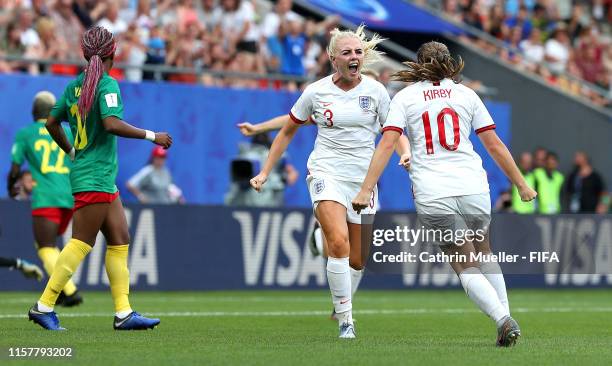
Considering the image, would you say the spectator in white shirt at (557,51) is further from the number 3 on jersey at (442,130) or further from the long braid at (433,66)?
the number 3 on jersey at (442,130)

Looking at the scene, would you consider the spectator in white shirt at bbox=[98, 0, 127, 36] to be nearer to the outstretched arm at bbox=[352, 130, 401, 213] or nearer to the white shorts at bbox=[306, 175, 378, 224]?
the white shorts at bbox=[306, 175, 378, 224]

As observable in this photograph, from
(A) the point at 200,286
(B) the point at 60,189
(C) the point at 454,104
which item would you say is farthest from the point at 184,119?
(C) the point at 454,104

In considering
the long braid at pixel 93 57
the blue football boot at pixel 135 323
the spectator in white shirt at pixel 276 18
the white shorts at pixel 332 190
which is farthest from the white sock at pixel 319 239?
the spectator in white shirt at pixel 276 18

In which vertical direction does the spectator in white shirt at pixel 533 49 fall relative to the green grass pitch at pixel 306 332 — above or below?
above

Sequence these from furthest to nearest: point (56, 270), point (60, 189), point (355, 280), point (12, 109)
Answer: point (12, 109) → point (60, 189) → point (355, 280) → point (56, 270)

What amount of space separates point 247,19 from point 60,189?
849cm

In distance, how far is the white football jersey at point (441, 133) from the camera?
9.39 meters

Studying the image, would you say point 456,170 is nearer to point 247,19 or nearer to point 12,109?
point 12,109

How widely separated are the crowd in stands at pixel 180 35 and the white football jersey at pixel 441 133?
10.9 m

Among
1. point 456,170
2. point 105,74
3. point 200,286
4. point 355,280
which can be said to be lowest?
point 200,286

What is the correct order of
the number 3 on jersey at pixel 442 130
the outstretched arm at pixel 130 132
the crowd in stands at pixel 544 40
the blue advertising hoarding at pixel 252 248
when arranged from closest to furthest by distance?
the number 3 on jersey at pixel 442 130
the outstretched arm at pixel 130 132
the blue advertising hoarding at pixel 252 248
the crowd in stands at pixel 544 40

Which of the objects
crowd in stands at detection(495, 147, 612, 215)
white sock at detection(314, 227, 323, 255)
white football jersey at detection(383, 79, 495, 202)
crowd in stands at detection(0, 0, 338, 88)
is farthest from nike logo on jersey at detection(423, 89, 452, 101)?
crowd in stands at detection(495, 147, 612, 215)

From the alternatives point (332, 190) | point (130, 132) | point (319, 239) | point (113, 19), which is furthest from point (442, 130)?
point (113, 19)

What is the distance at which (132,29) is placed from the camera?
66.6ft
